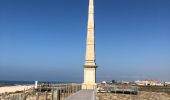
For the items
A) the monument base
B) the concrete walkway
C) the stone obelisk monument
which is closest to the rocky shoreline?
the monument base

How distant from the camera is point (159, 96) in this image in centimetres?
3762

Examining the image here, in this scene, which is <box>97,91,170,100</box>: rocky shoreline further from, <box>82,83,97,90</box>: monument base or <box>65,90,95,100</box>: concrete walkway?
<box>65,90,95,100</box>: concrete walkway

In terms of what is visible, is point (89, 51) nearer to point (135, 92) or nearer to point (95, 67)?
point (95, 67)

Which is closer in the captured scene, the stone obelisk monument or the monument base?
the stone obelisk monument

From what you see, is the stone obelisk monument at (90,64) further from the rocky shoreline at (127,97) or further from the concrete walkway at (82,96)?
the concrete walkway at (82,96)

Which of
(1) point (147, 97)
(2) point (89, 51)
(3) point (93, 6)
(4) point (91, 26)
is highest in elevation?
(3) point (93, 6)

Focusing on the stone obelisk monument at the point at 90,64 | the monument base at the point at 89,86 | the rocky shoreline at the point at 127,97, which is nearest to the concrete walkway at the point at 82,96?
Answer: the rocky shoreline at the point at 127,97

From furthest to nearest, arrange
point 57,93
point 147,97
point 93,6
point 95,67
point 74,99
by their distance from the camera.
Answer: point 147,97, point 93,6, point 95,67, point 74,99, point 57,93

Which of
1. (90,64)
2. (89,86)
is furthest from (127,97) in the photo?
(90,64)

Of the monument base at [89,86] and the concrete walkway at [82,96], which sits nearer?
the concrete walkway at [82,96]

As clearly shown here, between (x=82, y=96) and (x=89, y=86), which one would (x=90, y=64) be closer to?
(x=89, y=86)

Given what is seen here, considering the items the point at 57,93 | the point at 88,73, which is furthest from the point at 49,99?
the point at 88,73

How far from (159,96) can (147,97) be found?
2.50 m

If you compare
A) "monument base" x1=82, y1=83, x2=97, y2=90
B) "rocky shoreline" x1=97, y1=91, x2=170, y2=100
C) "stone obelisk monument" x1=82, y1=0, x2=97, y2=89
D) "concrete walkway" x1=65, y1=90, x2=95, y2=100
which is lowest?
"rocky shoreline" x1=97, y1=91, x2=170, y2=100
